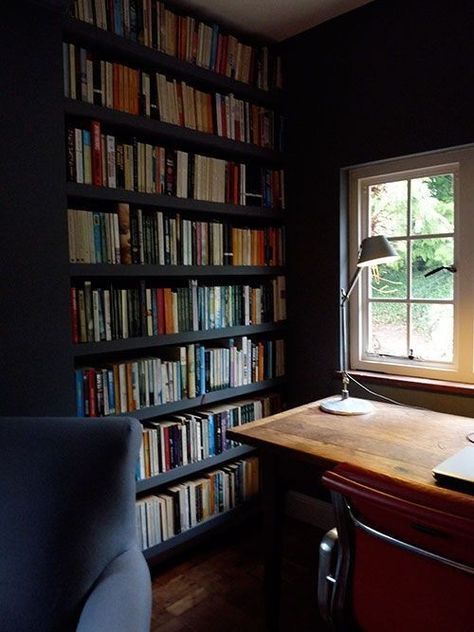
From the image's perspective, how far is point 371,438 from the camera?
1648 mm

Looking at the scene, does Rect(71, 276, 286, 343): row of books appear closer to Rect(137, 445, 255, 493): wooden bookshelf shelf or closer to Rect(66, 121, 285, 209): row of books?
Rect(66, 121, 285, 209): row of books

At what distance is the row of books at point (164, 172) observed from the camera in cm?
189

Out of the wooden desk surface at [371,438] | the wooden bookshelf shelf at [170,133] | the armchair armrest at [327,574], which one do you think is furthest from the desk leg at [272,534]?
the wooden bookshelf shelf at [170,133]

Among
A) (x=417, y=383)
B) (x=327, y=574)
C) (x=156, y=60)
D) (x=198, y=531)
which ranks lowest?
(x=198, y=531)

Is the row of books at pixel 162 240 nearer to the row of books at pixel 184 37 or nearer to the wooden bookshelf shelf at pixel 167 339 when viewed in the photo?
the wooden bookshelf shelf at pixel 167 339

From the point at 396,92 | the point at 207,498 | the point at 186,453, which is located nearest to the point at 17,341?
the point at 186,453

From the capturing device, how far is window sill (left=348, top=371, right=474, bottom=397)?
2.05 meters

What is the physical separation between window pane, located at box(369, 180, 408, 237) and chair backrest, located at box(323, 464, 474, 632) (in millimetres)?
1574

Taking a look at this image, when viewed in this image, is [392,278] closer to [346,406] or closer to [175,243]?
[346,406]

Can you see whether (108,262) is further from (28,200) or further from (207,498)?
(207,498)

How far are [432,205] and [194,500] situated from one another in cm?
169

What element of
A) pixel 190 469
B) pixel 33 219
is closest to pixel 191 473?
pixel 190 469

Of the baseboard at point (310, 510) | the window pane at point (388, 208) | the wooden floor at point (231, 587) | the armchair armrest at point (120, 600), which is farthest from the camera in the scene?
the baseboard at point (310, 510)

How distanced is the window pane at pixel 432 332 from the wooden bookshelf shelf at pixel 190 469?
0.98 metres
